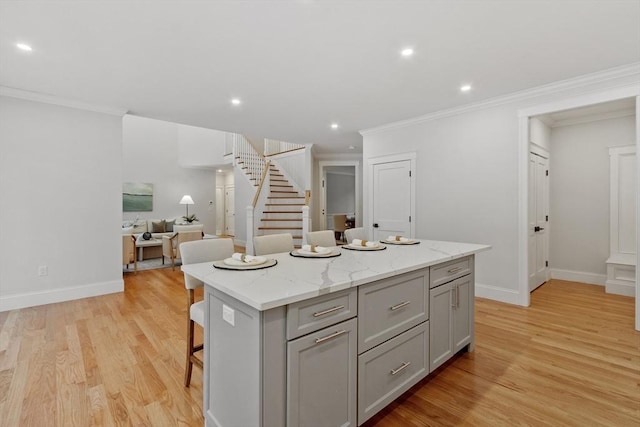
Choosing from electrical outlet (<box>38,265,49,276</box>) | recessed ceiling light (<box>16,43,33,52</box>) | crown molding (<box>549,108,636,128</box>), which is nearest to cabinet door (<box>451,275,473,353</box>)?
crown molding (<box>549,108,636,128</box>)

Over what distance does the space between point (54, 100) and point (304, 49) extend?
3.36m

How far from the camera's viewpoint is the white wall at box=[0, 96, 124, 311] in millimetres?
3537

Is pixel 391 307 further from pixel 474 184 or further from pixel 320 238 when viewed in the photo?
pixel 474 184

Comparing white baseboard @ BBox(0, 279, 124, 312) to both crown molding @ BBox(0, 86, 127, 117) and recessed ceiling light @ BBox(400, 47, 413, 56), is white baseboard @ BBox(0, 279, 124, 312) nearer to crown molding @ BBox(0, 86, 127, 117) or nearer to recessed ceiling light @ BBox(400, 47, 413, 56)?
crown molding @ BBox(0, 86, 127, 117)

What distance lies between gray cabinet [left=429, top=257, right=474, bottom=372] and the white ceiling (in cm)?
181

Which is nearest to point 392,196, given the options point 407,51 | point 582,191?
point 407,51

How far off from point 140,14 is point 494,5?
7.96 feet

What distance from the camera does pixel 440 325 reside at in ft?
6.95

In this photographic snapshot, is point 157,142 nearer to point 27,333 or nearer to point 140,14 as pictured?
point 27,333

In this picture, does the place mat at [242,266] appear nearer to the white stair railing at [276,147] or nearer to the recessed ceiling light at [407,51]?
the recessed ceiling light at [407,51]

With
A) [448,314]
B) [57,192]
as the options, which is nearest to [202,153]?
[57,192]

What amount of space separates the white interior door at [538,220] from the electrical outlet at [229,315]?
13.1ft

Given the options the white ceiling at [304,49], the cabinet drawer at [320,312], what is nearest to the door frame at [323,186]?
the white ceiling at [304,49]

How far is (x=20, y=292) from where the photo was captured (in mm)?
3598
